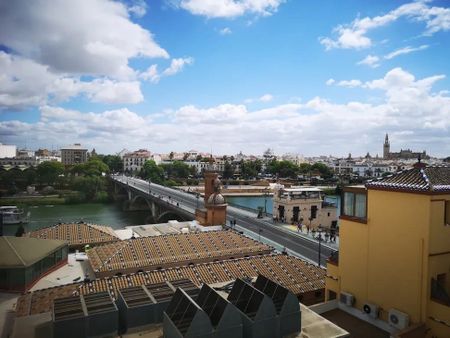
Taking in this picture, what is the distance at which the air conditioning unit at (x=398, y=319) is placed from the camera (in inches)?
410

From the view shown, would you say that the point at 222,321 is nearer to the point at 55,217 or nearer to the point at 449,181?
the point at 449,181

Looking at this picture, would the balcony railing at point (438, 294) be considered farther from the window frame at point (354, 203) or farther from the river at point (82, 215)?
the river at point (82, 215)

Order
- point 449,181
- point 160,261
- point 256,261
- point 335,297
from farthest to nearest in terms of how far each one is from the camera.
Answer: point 160,261 < point 256,261 < point 335,297 < point 449,181

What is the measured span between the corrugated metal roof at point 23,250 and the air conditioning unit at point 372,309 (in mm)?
13258

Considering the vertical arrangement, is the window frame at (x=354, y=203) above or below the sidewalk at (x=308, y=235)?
above

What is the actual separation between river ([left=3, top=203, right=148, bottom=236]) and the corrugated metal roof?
27.9 metres

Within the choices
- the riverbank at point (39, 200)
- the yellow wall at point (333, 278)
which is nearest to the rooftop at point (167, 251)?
the yellow wall at point (333, 278)

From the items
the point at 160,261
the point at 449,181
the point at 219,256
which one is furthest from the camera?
the point at 219,256

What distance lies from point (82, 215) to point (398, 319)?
49739 mm

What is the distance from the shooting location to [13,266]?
51.9ft

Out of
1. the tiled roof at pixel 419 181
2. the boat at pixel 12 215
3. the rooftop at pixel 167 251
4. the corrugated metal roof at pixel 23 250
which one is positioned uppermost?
the tiled roof at pixel 419 181

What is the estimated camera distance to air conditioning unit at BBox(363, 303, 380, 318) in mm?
11375

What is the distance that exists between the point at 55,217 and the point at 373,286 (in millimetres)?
47568

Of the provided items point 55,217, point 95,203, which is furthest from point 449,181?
point 95,203
